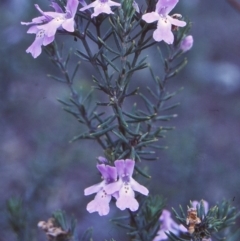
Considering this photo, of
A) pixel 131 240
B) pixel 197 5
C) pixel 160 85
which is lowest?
pixel 131 240

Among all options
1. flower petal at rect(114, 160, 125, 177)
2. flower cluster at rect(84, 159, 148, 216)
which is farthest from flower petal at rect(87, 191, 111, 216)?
flower petal at rect(114, 160, 125, 177)

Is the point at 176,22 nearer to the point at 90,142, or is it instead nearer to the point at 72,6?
the point at 72,6

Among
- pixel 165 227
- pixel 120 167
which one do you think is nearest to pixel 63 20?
pixel 120 167

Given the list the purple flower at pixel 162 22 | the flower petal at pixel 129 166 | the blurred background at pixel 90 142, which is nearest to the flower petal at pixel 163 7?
the purple flower at pixel 162 22

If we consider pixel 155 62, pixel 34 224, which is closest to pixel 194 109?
pixel 155 62

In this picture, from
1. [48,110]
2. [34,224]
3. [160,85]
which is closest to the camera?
[160,85]

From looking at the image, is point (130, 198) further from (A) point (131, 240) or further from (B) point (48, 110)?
(B) point (48, 110)

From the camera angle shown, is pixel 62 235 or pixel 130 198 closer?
pixel 130 198
